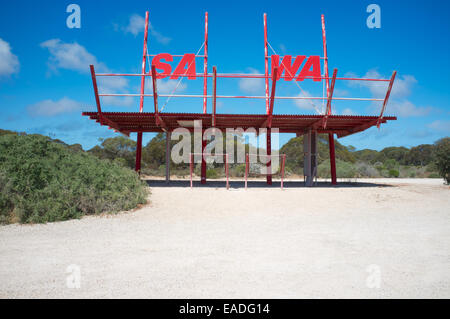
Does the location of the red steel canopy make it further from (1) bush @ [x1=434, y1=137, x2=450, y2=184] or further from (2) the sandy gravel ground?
(2) the sandy gravel ground

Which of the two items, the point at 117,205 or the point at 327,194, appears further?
the point at 327,194

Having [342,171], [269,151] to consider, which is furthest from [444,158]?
[269,151]

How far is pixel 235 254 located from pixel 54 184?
19.9ft

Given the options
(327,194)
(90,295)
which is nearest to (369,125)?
(327,194)

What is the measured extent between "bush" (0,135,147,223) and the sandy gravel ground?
0.60 metres

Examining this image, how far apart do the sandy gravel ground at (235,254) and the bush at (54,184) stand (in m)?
0.60

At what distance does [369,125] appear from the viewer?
52.9ft

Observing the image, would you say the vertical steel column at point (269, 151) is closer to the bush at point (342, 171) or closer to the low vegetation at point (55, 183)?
the low vegetation at point (55, 183)

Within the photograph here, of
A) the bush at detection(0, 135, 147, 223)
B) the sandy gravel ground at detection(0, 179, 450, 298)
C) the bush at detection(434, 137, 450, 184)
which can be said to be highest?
the bush at detection(434, 137, 450, 184)

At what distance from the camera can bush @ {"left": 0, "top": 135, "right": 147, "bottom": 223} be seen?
25.6ft

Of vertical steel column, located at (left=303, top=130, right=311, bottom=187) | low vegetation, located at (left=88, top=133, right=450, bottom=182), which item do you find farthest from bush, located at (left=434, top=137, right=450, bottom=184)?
vertical steel column, located at (left=303, top=130, right=311, bottom=187)

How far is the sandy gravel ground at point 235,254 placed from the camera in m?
3.59
